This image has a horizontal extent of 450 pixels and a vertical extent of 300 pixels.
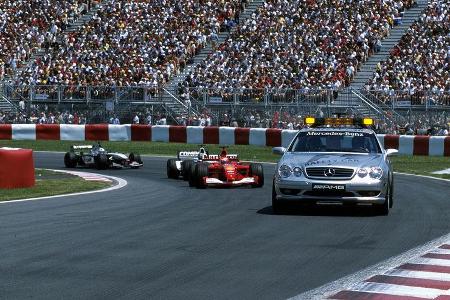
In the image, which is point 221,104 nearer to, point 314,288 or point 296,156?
point 296,156

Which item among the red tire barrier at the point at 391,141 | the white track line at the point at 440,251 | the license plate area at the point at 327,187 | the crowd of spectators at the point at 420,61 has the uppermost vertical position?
the crowd of spectators at the point at 420,61

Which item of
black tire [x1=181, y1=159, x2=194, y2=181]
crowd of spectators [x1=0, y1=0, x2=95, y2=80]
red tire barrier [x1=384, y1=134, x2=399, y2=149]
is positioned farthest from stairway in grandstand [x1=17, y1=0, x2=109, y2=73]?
black tire [x1=181, y1=159, x2=194, y2=181]

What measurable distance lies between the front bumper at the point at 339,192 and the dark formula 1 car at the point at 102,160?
1129 cm

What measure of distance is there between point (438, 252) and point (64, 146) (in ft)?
82.3

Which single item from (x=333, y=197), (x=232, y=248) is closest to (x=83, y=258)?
(x=232, y=248)

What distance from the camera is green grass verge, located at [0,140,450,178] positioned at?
27.1 metres

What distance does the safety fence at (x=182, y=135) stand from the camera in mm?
31531

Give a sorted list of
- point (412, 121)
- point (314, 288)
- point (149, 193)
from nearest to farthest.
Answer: point (314, 288), point (149, 193), point (412, 121)

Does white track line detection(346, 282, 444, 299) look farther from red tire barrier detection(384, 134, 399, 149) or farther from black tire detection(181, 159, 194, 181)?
red tire barrier detection(384, 134, 399, 149)

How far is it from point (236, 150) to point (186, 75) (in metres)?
9.35

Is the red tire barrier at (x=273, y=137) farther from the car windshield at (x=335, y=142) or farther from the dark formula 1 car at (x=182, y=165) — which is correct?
the car windshield at (x=335, y=142)

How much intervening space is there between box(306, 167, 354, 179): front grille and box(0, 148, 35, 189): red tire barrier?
18.9 ft

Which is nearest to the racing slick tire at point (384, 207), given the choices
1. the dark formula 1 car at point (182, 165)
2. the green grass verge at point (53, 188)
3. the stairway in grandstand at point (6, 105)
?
the green grass verge at point (53, 188)

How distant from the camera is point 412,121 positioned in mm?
32875
